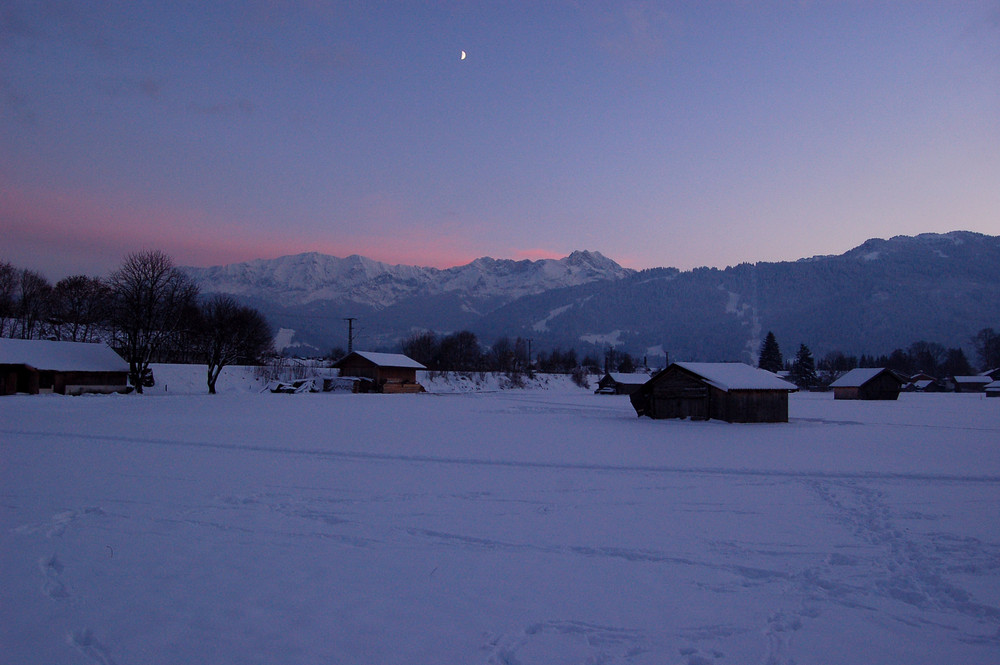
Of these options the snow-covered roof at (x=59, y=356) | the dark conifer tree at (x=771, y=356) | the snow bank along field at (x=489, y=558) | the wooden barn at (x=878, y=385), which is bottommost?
the snow bank along field at (x=489, y=558)

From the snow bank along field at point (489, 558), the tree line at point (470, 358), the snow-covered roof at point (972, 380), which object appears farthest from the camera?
the snow-covered roof at point (972, 380)

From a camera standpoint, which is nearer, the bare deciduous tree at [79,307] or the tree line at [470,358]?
the bare deciduous tree at [79,307]

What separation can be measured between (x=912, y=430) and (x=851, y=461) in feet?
48.8

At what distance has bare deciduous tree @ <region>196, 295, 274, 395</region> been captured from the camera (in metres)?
59.1

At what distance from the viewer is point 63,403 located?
38438 millimetres

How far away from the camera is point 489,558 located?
838 cm

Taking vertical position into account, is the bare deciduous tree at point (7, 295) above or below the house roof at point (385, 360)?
above

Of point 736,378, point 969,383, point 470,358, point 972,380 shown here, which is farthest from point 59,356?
point 969,383

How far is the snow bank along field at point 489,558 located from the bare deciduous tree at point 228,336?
42674 mm

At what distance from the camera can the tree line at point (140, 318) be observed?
5641 centimetres

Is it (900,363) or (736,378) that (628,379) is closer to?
(736,378)

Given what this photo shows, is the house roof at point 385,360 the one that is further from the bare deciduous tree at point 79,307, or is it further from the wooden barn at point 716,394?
the wooden barn at point 716,394

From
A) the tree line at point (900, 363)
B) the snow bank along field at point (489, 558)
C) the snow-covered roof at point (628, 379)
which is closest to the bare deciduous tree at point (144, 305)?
the snow bank along field at point (489, 558)

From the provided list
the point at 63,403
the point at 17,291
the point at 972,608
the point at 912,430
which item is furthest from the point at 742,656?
the point at 17,291
